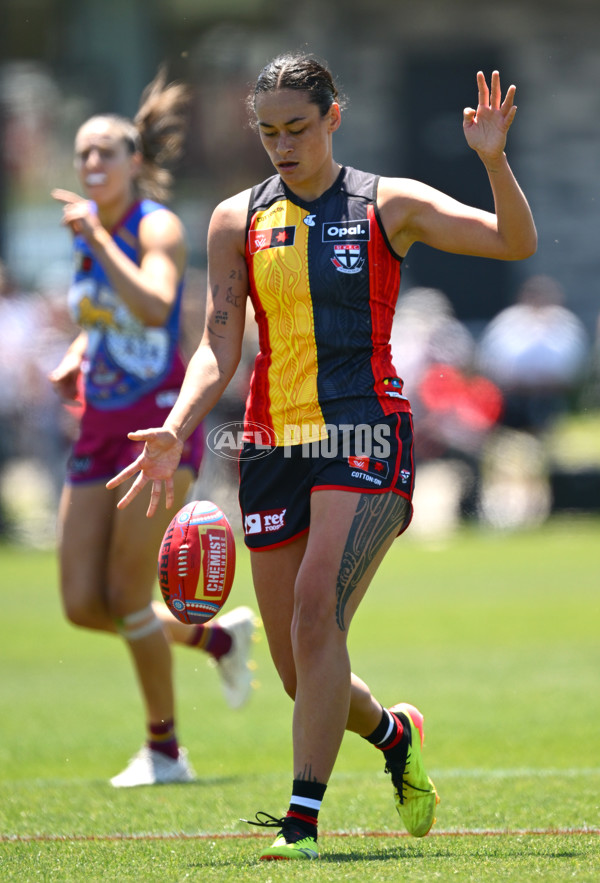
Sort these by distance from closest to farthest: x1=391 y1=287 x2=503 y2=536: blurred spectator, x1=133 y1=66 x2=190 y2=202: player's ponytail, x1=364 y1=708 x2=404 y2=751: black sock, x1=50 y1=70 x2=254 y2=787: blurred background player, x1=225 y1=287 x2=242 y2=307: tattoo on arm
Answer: x1=225 y1=287 x2=242 y2=307: tattoo on arm → x1=364 y1=708 x2=404 y2=751: black sock → x1=50 y1=70 x2=254 y2=787: blurred background player → x1=133 y1=66 x2=190 y2=202: player's ponytail → x1=391 y1=287 x2=503 y2=536: blurred spectator

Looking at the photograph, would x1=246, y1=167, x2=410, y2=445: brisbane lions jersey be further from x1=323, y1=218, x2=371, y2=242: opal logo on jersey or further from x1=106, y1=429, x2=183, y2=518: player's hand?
x1=106, y1=429, x2=183, y2=518: player's hand

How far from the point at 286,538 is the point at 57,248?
21.5m

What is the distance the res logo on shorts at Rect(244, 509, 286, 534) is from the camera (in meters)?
4.72

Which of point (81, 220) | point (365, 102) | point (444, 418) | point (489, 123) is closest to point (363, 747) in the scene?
point (81, 220)

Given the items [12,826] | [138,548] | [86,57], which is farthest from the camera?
[86,57]

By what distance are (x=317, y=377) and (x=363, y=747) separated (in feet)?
11.5

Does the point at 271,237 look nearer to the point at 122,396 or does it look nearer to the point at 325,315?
the point at 325,315

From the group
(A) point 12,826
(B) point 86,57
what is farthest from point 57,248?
(A) point 12,826

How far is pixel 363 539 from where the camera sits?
14.9 ft

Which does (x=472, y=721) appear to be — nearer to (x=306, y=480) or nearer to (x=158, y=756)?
(x=158, y=756)

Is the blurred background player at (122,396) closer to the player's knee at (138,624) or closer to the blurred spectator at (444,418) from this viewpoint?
the player's knee at (138,624)

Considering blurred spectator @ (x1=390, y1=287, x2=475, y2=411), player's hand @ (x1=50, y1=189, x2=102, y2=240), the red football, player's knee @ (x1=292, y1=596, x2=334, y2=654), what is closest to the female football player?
player's knee @ (x1=292, y1=596, x2=334, y2=654)

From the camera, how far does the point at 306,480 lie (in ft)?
15.4

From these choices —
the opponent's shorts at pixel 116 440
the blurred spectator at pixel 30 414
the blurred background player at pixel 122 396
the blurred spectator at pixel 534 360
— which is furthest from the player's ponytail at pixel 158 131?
the blurred spectator at pixel 534 360
